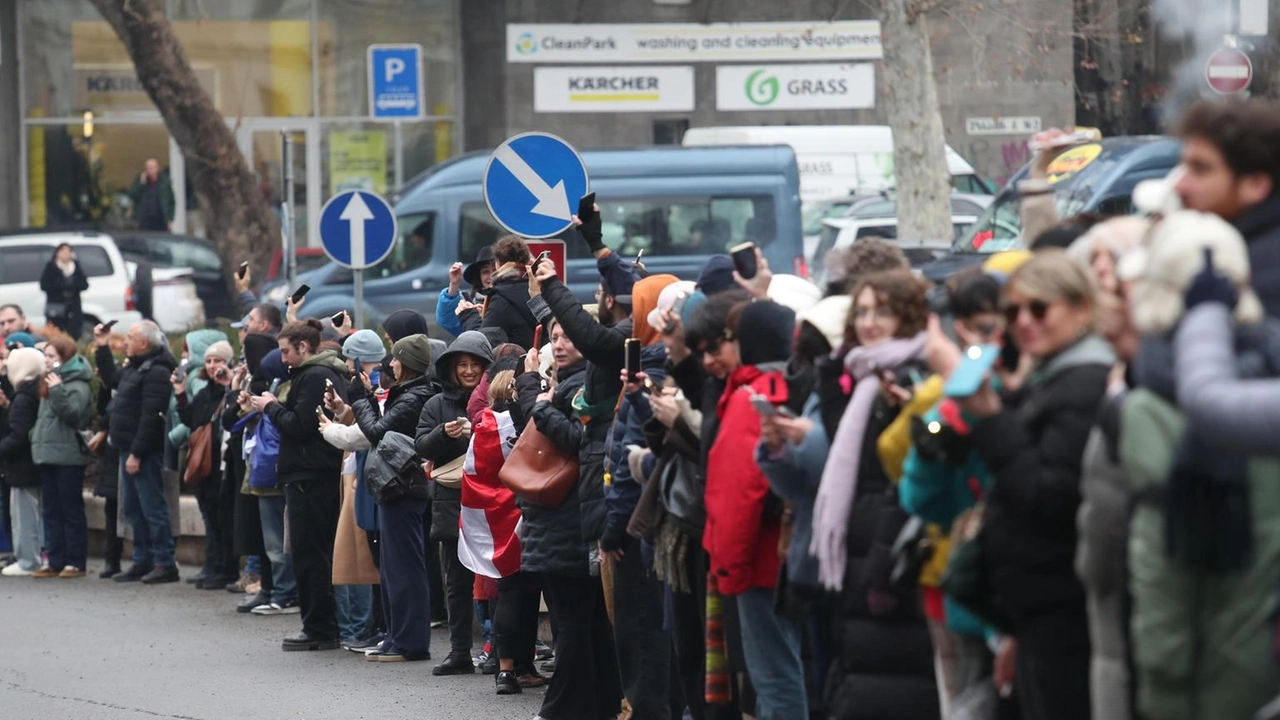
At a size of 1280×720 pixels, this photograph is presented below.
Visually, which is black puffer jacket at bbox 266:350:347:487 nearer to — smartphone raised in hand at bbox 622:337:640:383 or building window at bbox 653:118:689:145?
smartphone raised in hand at bbox 622:337:640:383

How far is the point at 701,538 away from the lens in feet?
24.5

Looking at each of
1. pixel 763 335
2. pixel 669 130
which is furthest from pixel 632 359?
pixel 669 130

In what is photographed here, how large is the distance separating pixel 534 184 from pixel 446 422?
1.88 metres

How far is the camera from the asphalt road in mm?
9672

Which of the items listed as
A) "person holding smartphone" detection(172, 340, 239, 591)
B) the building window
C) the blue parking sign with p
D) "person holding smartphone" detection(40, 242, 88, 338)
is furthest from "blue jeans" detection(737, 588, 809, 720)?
the building window

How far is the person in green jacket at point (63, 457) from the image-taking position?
15.8m

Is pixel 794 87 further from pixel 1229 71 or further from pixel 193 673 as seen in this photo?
pixel 193 673

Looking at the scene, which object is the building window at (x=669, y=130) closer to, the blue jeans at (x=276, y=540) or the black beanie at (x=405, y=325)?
the blue jeans at (x=276, y=540)

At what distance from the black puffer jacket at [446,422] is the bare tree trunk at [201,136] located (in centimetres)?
1583

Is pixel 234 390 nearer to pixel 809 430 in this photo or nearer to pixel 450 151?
pixel 809 430

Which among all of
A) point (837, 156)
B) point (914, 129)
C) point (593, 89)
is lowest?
point (914, 129)

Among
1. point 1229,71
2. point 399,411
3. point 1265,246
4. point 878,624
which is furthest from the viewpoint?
point 1229,71

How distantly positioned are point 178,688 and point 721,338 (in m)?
4.44

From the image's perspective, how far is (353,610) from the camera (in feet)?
39.1
